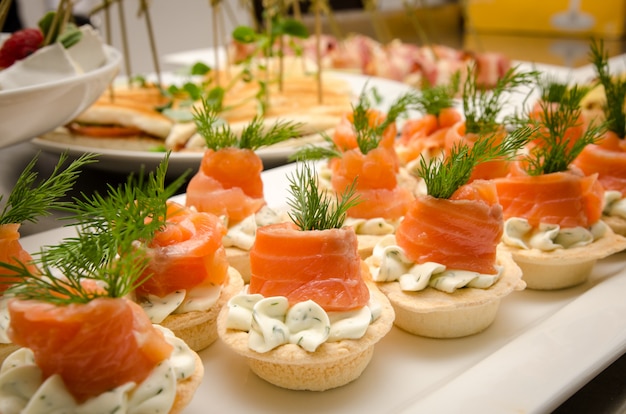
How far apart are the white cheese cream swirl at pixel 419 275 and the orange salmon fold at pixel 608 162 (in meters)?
0.66

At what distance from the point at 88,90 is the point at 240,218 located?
28.6 inches

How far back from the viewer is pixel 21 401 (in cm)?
112

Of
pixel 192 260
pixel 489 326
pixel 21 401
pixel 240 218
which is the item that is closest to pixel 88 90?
pixel 240 218

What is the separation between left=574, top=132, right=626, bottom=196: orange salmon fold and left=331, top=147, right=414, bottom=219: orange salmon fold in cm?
63

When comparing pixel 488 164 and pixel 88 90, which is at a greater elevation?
pixel 88 90

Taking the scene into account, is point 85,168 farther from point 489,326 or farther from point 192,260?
point 489,326

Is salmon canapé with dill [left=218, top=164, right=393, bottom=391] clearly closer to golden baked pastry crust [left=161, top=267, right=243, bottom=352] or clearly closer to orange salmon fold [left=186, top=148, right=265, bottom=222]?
golden baked pastry crust [left=161, top=267, right=243, bottom=352]

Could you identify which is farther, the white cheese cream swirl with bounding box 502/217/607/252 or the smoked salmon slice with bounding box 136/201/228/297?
the white cheese cream swirl with bounding box 502/217/607/252

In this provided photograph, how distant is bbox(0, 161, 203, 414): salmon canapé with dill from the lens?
1.10 m

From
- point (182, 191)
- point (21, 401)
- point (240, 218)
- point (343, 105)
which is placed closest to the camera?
point (21, 401)

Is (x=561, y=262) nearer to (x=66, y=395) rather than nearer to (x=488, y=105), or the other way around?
(x=488, y=105)

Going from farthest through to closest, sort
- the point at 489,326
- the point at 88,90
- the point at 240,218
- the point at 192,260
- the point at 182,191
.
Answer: the point at 182,191 → the point at 88,90 → the point at 240,218 → the point at 489,326 → the point at 192,260

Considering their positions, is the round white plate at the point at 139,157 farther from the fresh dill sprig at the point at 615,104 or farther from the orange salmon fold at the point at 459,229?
the orange salmon fold at the point at 459,229

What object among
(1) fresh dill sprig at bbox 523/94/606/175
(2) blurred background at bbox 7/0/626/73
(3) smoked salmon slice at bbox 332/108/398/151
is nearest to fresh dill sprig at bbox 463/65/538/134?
(1) fresh dill sprig at bbox 523/94/606/175
